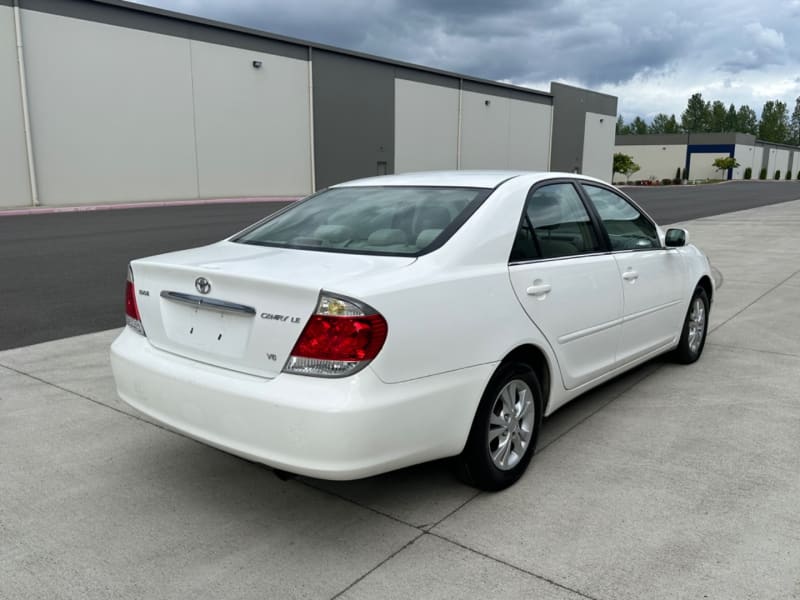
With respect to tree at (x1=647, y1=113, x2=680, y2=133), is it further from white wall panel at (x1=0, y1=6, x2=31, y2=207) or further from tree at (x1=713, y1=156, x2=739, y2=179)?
white wall panel at (x1=0, y1=6, x2=31, y2=207)

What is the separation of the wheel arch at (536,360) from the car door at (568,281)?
86mm

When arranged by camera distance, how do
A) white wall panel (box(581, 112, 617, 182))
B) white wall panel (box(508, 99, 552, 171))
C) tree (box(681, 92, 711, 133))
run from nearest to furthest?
white wall panel (box(508, 99, 552, 171)) < white wall panel (box(581, 112, 617, 182)) < tree (box(681, 92, 711, 133))

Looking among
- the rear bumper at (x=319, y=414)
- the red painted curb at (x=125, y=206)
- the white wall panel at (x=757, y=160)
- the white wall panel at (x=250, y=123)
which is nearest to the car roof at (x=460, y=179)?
the rear bumper at (x=319, y=414)

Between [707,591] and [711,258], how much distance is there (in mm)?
10918

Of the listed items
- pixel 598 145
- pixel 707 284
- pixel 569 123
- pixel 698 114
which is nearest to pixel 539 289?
pixel 707 284

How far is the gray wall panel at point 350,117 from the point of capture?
107 feet

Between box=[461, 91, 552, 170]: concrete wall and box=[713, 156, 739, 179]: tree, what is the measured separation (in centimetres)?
4906

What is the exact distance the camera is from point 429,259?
3178 millimetres

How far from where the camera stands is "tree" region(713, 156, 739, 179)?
287 ft

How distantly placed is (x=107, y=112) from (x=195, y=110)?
3.60 meters

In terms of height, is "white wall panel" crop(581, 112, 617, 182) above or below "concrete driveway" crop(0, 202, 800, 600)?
above

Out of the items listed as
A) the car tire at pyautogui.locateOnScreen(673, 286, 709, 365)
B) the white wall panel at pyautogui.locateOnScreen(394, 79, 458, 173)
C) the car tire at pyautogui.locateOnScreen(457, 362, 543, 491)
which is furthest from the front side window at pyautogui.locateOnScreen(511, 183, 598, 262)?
the white wall panel at pyautogui.locateOnScreen(394, 79, 458, 173)

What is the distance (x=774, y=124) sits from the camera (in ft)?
474

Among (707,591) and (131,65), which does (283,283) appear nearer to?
(707,591)
